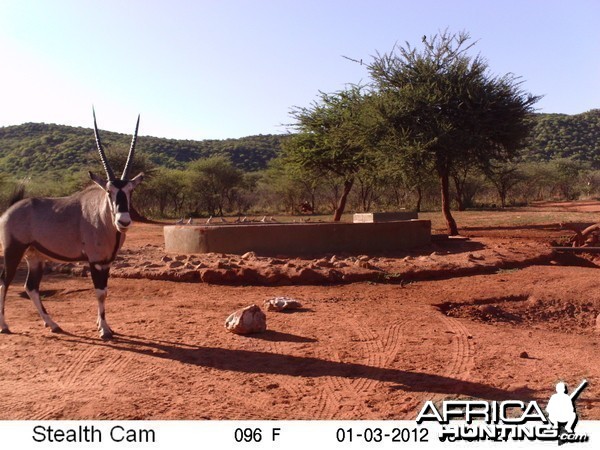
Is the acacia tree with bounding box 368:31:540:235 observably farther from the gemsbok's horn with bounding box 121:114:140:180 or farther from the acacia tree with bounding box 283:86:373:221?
the gemsbok's horn with bounding box 121:114:140:180

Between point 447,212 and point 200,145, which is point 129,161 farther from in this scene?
point 200,145

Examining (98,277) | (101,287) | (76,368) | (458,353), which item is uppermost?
(98,277)

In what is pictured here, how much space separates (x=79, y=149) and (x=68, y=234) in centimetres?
5203

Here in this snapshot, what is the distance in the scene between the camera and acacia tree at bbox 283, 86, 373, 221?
76.6 ft

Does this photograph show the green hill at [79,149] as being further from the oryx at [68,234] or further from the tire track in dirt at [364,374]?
the tire track in dirt at [364,374]

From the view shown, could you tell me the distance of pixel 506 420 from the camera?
4.27 m

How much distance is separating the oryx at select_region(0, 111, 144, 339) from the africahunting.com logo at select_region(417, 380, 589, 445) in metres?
4.31

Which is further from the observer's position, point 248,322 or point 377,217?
point 377,217

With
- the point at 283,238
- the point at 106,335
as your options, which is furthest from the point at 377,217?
the point at 106,335

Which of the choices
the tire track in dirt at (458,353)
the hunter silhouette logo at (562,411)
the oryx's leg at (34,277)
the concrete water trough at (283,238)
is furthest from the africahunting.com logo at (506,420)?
the concrete water trough at (283,238)

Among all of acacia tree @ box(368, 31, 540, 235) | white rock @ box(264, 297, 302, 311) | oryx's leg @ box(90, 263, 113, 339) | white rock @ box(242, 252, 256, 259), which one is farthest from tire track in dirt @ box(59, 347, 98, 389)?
acacia tree @ box(368, 31, 540, 235)

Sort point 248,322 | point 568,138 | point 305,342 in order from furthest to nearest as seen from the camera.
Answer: point 568,138 < point 248,322 < point 305,342

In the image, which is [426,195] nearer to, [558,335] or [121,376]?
[558,335]

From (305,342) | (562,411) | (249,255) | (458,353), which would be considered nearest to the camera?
(562,411)
